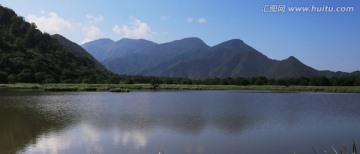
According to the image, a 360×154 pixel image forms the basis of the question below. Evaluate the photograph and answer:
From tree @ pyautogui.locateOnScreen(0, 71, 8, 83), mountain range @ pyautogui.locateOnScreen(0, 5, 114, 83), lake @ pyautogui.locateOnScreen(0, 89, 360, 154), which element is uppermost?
mountain range @ pyautogui.locateOnScreen(0, 5, 114, 83)

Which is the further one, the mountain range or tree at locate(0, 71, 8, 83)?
the mountain range

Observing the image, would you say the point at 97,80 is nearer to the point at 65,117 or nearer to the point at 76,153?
the point at 65,117

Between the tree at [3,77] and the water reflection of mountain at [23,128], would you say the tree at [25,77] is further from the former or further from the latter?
the water reflection of mountain at [23,128]

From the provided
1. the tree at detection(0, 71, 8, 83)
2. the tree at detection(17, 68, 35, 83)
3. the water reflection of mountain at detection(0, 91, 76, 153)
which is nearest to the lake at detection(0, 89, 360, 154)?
the water reflection of mountain at detection(0, 91, 76, 153)

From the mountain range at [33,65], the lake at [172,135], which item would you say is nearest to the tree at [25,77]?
the mountain range at [33,65]

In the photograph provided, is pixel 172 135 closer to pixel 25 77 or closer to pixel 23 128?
pixel 23 128

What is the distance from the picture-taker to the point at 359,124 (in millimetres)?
32594

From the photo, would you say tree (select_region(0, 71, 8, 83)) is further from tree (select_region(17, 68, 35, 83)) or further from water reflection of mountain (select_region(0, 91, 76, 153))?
water reflection of mountain (select_region(0, 91, 76, 153))

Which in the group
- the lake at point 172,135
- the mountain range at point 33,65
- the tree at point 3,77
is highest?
the mountain range at point 33,65

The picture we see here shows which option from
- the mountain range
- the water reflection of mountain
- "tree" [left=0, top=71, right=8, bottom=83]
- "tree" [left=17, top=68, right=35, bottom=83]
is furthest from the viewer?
the mountain range

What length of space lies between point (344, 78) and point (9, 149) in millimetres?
141791

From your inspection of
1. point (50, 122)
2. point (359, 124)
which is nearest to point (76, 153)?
point (50, 122)

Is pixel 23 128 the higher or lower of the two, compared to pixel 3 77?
lower

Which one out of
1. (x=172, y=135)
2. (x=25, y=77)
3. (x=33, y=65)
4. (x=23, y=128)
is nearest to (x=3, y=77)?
(x=25, y=77)
